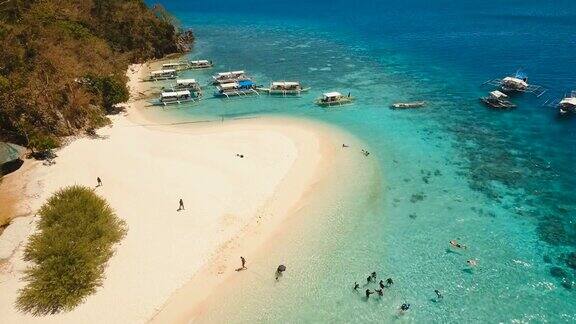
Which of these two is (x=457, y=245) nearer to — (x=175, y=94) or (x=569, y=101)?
(x=569, y=101)

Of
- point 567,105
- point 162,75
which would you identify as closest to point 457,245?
point 567,105

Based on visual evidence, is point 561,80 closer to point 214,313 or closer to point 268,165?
point 268,165

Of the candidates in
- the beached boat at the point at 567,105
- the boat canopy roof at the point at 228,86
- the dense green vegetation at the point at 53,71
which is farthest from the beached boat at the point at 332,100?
the dense green vegetation at the point at 53,71

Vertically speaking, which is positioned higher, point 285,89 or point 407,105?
point 285,89

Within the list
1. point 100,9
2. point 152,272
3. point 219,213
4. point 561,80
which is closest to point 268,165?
point 219,213

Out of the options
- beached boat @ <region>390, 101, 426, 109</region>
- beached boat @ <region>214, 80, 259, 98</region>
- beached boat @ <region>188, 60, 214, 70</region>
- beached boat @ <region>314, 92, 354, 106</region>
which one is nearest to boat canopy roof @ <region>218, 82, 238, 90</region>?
beached boat @ <region>214, 80, 259, 98</region>

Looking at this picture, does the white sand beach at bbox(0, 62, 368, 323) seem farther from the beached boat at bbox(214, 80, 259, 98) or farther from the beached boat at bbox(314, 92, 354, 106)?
the beached boat at bbox(214, 80, 259, 98)

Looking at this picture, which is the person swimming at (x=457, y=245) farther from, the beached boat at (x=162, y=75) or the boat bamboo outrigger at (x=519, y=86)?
the beached boat at (x=162, y=75)

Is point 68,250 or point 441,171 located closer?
point 68,250
